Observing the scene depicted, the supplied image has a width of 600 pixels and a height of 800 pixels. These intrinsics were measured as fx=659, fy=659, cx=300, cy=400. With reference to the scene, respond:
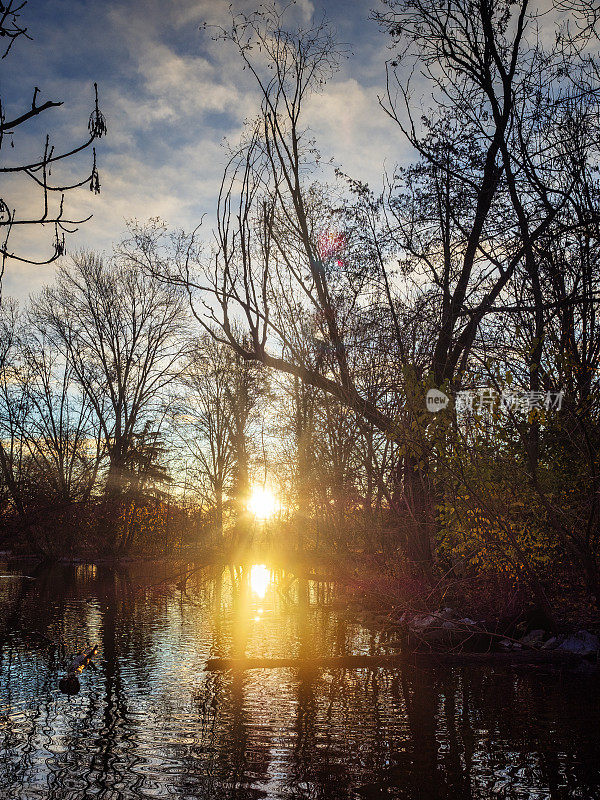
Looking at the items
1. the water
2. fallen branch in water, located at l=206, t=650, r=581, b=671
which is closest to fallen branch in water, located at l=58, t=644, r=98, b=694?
the water

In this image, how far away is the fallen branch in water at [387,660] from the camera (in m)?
10.4

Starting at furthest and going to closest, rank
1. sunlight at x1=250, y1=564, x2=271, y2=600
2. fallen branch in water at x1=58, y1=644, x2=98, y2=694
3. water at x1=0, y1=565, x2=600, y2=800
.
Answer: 1. sunlight at x1=250, y1=564, x2=271, y2=600
2. fallen branch in water at x1=58, y1=644, x2=98, y2=694
3. water at x1=0, y1=565, x2=600, y2=800

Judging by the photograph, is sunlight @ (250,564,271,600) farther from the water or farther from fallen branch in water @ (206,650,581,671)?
fallen branch in water @ (206,650,581,671)

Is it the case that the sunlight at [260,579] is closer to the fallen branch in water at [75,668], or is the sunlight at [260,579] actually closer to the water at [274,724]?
the water at [274,724]

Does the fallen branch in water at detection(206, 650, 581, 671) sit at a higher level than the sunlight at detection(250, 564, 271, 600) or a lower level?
lower

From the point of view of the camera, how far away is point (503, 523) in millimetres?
10664

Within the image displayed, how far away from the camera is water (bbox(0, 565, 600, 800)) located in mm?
5797

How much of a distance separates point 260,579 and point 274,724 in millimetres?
17354

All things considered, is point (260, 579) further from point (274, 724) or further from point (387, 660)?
point (274, 724)

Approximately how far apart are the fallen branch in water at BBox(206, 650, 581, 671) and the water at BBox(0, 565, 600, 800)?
1.07 ft

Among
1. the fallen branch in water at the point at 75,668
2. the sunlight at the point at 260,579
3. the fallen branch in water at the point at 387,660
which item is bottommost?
the fallen branch in water at the point at 387,660

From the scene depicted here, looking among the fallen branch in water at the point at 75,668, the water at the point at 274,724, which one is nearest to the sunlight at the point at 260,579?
the water at the point at 274,724

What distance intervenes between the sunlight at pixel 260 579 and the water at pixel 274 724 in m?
6.91

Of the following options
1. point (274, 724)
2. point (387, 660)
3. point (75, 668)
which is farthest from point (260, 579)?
point (274, 724)
